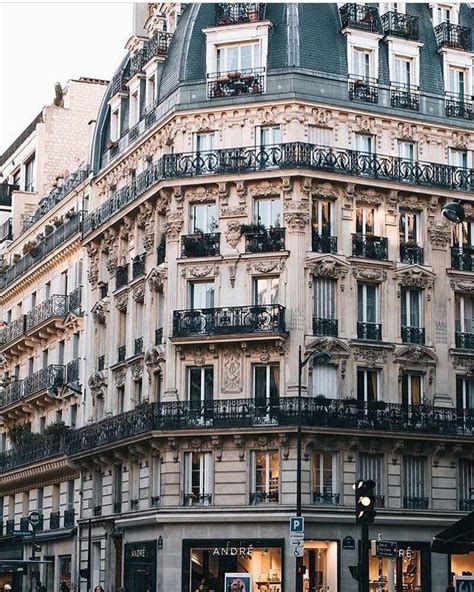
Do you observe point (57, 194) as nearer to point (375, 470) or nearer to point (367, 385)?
point (367, 385)

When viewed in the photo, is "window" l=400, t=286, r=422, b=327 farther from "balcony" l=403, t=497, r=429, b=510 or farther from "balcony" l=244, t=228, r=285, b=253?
"balcony" l=403, t=497, r=429, b=510

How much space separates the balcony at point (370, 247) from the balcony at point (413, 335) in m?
2.59

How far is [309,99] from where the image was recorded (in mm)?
47594

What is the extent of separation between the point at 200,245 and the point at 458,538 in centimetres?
2131

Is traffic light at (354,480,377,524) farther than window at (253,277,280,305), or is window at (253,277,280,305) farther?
window at (253,277,280,305)

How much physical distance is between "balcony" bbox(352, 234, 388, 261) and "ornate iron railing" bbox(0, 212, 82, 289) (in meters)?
14.7

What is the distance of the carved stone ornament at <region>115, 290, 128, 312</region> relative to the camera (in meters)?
52.1

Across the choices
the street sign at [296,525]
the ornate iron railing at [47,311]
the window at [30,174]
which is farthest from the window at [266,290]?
the window at [30,174]

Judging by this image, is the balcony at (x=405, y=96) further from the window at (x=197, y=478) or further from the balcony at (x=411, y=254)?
the window at (x=197, y=478)

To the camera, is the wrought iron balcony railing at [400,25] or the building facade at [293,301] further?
the wrought iron balcony railing at [400,25]

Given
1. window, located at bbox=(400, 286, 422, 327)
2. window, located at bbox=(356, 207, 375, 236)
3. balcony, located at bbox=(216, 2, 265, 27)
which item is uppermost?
balcony, located at bbox=(216, 2, 265, 27)

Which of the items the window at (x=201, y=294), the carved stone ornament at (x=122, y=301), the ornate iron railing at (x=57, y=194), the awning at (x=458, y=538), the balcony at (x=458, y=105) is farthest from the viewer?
the ornate iron railing at (x=57, y=194)

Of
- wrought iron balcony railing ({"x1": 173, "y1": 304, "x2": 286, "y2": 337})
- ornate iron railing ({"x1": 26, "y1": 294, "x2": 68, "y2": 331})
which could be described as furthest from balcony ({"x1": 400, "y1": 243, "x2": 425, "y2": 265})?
ornate iron railing ({"x1": 26, "y1": 294, "x2": 68, "y2": 331})

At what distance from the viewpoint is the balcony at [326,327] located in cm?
4644
